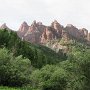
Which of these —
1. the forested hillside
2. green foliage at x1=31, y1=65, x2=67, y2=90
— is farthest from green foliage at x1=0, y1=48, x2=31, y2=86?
green foliage at x1=31, y1=65, x2=67, y2=90

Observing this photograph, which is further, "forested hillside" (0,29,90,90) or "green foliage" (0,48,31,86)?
"green foliage" (0,48,31,86)

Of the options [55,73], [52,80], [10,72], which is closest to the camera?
[10,72]

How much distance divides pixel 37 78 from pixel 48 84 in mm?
6146

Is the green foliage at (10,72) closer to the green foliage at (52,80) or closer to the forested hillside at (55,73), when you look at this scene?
the forested hillside at (55,73)

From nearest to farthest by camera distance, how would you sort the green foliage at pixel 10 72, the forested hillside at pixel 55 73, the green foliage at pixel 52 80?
the forested hillside at pixel 55 73 < the green foliage at pixel 10 72 < the green foliage at pixel 52 80

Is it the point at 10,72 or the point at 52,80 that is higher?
the point at 10,72

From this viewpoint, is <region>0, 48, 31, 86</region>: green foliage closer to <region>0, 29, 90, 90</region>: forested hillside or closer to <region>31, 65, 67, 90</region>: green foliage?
<region>0, 29, 90, 90</region>: forested hillside

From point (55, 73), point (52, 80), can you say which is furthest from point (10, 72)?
point (55, 73)

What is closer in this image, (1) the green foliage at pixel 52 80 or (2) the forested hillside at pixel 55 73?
(2) the forested hillside at pixel 55 73

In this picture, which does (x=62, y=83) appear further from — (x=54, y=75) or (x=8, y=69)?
(x=8, y=69)

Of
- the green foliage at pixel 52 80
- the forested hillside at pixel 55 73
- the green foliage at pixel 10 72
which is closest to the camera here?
the forested hillside at pixel 55 73

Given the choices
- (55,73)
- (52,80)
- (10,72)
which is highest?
(10,72)

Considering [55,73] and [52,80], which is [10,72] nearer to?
[52,80]

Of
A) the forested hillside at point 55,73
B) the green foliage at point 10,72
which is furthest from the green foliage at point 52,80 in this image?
the green foliage at point 10,72
